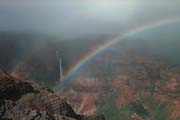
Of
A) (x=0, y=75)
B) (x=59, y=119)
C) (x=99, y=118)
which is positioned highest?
(x=0, y=75)

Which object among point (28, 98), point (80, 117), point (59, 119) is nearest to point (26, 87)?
point (28, 98)

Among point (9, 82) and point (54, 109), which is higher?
point (9, 82)

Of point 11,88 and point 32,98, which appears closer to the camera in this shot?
point 11,88

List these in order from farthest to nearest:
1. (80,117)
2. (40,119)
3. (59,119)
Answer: (80,117) → (59,119) → (40,119)

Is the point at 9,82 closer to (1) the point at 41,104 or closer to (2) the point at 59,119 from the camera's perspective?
(1) the point at 41,104

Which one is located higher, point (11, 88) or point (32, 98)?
point (11, 88)

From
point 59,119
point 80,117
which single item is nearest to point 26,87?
point 80,117

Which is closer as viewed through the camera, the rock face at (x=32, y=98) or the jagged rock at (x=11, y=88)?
the jagged rock at (x=11, y=88)

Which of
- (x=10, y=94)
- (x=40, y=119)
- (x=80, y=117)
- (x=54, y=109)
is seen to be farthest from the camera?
(x=80, y=117)

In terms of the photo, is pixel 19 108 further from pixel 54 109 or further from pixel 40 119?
pixel 54 109

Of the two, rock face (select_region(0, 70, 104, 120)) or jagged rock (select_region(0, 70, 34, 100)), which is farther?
rock face (select_region(0, 70, 104, 120))

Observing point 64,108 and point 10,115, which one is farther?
point 64,108
